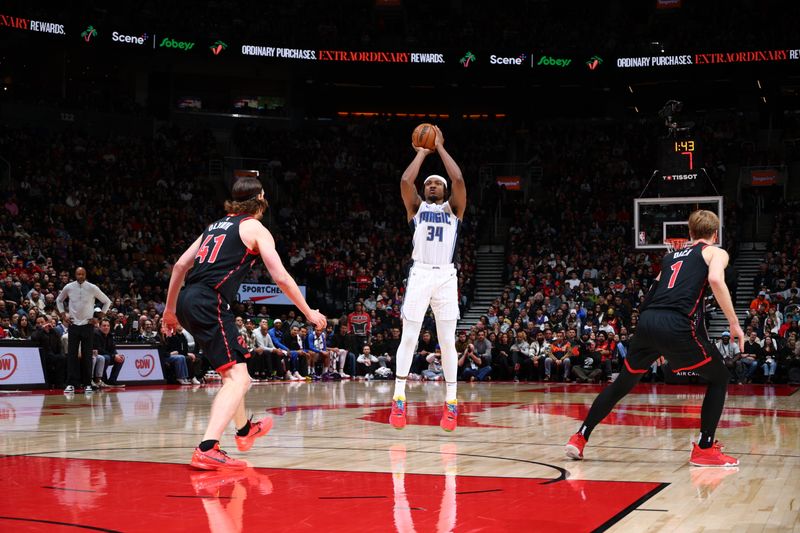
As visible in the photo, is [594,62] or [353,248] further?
[594,62]

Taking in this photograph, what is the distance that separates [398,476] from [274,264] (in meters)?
1.55

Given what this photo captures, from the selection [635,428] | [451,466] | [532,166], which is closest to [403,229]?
[532,166]

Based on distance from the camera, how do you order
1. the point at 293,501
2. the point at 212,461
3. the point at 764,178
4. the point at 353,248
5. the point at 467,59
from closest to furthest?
the point at 293,501 → the point at 212,461 → the point at 353,248 → the point at 764,178 → the point at 467,59

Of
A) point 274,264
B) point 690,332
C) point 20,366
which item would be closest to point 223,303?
point 274,264

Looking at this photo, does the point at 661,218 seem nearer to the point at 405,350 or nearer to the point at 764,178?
the point at 764,178

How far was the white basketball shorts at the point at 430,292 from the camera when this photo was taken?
7887 mm

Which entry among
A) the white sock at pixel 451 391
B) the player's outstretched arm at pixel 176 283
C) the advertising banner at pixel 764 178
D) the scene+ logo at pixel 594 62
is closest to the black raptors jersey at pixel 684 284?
the white sock at pixel 451 391

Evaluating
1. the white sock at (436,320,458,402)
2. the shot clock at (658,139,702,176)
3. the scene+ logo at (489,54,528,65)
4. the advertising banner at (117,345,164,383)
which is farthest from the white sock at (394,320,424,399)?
the scene+ logo at (489,54,528,65)

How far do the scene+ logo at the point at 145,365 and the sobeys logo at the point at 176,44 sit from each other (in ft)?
59.7


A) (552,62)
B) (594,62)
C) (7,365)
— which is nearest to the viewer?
(7,365)

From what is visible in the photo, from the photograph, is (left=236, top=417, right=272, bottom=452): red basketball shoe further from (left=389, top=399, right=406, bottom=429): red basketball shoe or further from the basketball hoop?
the basketball hoop

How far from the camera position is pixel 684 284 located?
20.9 feet

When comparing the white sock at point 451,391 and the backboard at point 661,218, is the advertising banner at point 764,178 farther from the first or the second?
the white sock at point 451,391

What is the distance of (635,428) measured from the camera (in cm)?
890
